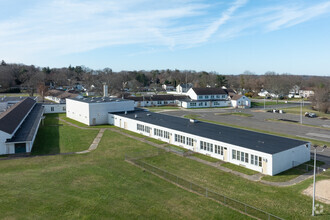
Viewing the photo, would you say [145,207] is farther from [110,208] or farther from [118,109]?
[118,109]

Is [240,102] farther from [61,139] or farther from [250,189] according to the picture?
[250,189]

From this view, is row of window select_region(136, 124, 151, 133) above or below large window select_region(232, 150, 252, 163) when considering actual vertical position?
above

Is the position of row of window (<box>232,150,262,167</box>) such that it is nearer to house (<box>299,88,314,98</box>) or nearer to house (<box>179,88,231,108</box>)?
house (<box>179,88,231,108</box>)

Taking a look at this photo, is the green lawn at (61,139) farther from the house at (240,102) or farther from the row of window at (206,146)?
the house at (240,102)

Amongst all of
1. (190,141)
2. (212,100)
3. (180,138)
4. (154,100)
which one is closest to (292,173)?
(190,141)

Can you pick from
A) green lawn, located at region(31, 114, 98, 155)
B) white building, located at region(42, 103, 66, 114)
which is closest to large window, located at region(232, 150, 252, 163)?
green lawn, located at region(31, 114, 98, 155)

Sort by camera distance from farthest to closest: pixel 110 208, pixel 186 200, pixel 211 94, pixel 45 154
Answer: pixel 211 94, pixel 45 154, pixel 186 200, pixel 110 208

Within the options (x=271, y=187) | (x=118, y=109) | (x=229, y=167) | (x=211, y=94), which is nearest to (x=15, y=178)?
(x=229, y=167)
